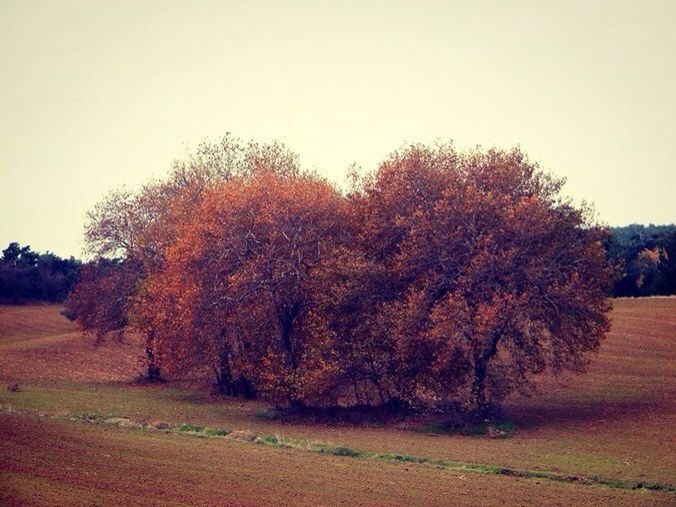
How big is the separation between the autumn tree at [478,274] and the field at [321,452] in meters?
3.37

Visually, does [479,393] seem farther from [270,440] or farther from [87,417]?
[87,417]

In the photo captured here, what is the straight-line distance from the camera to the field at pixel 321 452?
25.9m

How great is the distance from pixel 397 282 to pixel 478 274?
4.95 meters

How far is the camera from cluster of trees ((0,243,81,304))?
135 metres

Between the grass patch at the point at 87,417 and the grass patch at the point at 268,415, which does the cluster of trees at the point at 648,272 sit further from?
the grass patch at the point at 87,417

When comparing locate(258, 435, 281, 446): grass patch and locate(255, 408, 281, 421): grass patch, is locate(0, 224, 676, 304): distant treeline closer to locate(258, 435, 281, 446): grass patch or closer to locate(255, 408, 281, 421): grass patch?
locate(255, 408, 281, 421): grass patch

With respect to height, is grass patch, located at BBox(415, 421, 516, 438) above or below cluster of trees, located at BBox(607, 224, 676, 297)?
below

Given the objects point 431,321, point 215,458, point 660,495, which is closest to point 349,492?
point 215,458

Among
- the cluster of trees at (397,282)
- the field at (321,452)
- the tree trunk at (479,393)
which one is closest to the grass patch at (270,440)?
the field at (321,452)

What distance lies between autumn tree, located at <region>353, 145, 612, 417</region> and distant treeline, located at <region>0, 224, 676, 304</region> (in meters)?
64.7

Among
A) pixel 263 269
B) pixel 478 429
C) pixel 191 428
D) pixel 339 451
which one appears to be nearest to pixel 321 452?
pixel 339 451

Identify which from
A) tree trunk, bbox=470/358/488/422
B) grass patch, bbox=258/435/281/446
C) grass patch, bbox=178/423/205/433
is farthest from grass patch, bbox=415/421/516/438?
grass patch, bbox=178/423/205/433

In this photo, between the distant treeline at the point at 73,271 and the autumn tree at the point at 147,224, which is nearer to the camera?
the autumn tree at the point at 147,224

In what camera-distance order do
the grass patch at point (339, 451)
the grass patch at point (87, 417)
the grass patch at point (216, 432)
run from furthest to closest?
the grass patch at point (87, 417), the grass patch at point (216, 432), the grass patch at point (339, 451)
